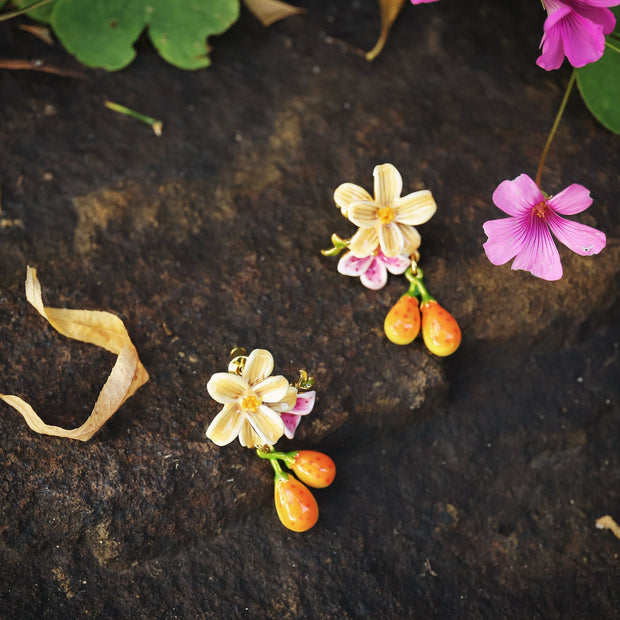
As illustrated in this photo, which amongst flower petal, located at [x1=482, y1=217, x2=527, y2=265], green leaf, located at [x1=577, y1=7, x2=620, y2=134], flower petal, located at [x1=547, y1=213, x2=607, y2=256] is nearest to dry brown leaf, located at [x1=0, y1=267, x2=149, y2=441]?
flower petal, located at [x1=482, y1=217, x2=527, y2=265]

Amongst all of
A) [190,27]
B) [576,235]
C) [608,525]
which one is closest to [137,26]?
[190,27]

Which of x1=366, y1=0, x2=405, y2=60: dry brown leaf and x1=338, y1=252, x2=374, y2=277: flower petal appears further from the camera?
x1=366, y1=0, x2=405, y2=60: dry brown leaf

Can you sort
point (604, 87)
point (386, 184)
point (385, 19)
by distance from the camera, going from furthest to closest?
point (385, 19)
point (604, 87)
point (386, 184)

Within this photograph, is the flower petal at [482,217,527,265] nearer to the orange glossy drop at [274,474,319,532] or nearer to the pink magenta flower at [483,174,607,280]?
the pink magenta flower at [483,174,607,280]

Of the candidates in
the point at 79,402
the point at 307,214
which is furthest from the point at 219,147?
the point at 79,402

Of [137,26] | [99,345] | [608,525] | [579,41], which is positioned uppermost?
[579,41]

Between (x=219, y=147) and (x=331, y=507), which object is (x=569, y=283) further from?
(x=219, y=147)

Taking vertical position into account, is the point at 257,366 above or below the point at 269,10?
below

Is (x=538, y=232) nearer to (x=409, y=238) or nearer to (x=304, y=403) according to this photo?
(x=409, y=238)
